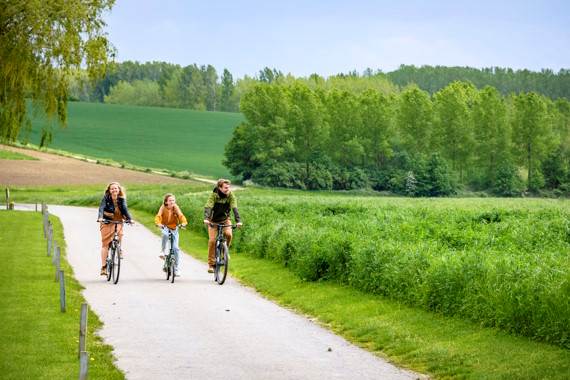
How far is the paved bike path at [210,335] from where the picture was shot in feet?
39.0

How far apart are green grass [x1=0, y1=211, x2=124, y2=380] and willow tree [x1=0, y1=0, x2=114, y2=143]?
17.1ft

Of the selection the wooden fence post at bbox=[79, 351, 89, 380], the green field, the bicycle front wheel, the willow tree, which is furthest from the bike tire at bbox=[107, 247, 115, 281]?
the green field

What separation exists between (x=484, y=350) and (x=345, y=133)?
360 ft

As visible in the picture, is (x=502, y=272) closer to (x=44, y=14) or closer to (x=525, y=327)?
(x=525, y=327)

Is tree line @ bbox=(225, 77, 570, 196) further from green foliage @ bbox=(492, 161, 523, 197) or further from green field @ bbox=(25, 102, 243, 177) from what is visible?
green field @ bbox=(25, 102, 243, 177)

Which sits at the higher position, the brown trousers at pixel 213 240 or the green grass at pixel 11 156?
the brown trousers at pixel 213 240

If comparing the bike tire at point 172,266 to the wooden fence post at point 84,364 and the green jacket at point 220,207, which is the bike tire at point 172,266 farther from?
the wooden fence post at point 84,364

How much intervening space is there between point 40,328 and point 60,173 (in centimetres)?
7274

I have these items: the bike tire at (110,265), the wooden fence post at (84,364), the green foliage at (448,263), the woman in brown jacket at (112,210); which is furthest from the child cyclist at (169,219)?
the wooden fence post at (84,364)

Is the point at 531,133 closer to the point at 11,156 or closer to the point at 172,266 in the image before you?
the point at 11,156

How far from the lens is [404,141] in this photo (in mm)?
120562

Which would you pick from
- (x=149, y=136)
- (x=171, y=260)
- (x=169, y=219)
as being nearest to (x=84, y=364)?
(x=171, y=260)

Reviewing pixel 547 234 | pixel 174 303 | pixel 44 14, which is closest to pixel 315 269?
pixel 174 303

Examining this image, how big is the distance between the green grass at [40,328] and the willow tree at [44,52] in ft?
17.1
